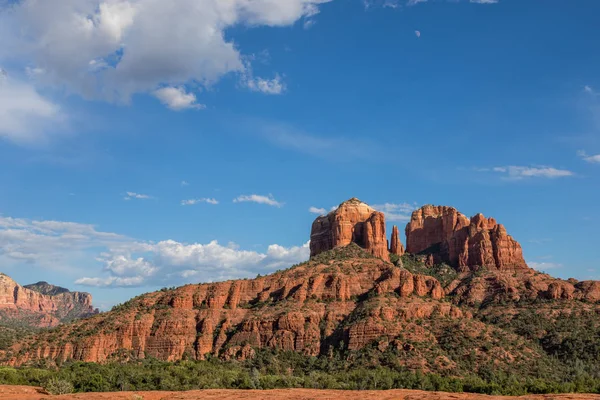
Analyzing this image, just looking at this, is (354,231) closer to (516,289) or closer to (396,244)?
(396,244)

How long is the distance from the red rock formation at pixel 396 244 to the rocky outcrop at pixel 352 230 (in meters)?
9.67

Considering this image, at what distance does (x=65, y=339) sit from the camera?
404 ft

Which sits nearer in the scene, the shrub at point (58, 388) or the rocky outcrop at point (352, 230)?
the shrub at point (58, 388)

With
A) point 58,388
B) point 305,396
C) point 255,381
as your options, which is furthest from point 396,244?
point 305,396

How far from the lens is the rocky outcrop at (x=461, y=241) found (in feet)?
526

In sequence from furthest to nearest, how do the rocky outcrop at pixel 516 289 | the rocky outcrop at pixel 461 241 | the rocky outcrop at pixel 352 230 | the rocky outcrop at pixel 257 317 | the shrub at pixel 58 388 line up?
the rocky outcrop at pixel 352 230 → the rocky outcrop at pixel 461 241 → the rocky outcrop at pixel 516 289 → the rocky outcrop at pixel 257 317 → the shrub at pixel 58 388

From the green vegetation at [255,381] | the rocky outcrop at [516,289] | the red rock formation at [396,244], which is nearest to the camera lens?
the green vegetation at [255,381]

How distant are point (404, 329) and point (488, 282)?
4348 centimetres

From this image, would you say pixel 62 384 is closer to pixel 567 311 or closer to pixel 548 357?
pixel 548 357

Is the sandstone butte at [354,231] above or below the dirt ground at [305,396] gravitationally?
above

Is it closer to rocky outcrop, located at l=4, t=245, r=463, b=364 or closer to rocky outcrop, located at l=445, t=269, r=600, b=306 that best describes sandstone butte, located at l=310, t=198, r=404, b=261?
rocky outcrop, located at l=445, t=269, r=600, b=306

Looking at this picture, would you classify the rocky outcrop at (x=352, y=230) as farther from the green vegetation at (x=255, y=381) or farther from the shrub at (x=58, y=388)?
the shrub at (x=58, y=388)

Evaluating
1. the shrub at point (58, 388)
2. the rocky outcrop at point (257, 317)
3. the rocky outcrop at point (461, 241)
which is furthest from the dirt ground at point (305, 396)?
the rocky outcrop at point (461, 241)

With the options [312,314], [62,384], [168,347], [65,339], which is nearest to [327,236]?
[312,314]
